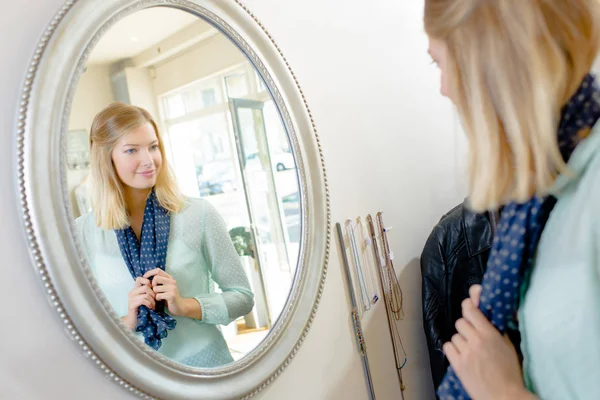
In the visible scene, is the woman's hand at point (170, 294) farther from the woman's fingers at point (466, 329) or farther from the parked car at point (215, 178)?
the woman's fingers at point (466, 329)

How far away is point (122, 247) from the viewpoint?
828 millimetres

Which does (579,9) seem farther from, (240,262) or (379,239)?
(379,239)

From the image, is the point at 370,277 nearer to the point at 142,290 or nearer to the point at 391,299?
the point at 391,299

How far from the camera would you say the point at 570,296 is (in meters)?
0.64

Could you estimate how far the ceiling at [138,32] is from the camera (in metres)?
0.83

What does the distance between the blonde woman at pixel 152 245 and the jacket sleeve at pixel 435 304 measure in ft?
2.63

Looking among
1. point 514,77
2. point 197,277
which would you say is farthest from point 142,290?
point 514,77

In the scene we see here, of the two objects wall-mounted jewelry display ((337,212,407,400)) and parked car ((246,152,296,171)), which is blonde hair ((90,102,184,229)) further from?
wall-mounted jewelry display ((337,212,407,400))

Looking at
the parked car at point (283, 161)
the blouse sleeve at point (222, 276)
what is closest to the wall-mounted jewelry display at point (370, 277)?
the parked car at point (283, 161)

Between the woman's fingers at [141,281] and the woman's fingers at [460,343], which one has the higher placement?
the woman's fingers at [141,281]

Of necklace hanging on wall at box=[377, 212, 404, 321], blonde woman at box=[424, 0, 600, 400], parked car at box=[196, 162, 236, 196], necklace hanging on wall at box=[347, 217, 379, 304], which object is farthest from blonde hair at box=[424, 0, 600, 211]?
necklace hanging on wall at box=[377, 212, 404, 321]

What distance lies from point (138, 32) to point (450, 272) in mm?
1160

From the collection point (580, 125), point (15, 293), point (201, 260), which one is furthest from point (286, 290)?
point (580, 125)

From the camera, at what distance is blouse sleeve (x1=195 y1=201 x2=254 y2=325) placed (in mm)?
966
